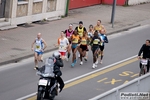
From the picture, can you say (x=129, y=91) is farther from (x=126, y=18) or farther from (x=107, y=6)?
(x=107, y=6)

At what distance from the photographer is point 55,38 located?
26391 millimetres

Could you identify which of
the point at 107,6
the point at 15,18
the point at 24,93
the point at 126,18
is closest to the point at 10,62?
the point at 24,93

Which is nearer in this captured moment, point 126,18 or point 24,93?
point 24,93

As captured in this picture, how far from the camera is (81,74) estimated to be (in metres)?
20.0

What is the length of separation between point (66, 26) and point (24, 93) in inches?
512

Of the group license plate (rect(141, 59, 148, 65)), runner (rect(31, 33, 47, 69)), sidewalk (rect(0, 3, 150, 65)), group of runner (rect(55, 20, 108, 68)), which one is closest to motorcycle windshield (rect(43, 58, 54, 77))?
license plate (rect(141, 59, 148, 65))

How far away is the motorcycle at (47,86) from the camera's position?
1562cm

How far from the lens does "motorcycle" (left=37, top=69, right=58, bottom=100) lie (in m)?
15.6

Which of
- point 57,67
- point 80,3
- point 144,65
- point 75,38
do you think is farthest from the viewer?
point 80,3

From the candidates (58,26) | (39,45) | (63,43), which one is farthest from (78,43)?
(58,26)

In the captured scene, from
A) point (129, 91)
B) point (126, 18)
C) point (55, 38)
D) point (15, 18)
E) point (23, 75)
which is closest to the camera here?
point (129, 91)

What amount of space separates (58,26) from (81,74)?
10.1m

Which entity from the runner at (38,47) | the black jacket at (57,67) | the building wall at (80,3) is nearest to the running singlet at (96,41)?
the runner at (38,47)

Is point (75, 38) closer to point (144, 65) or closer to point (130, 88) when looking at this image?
point (144, 65)
